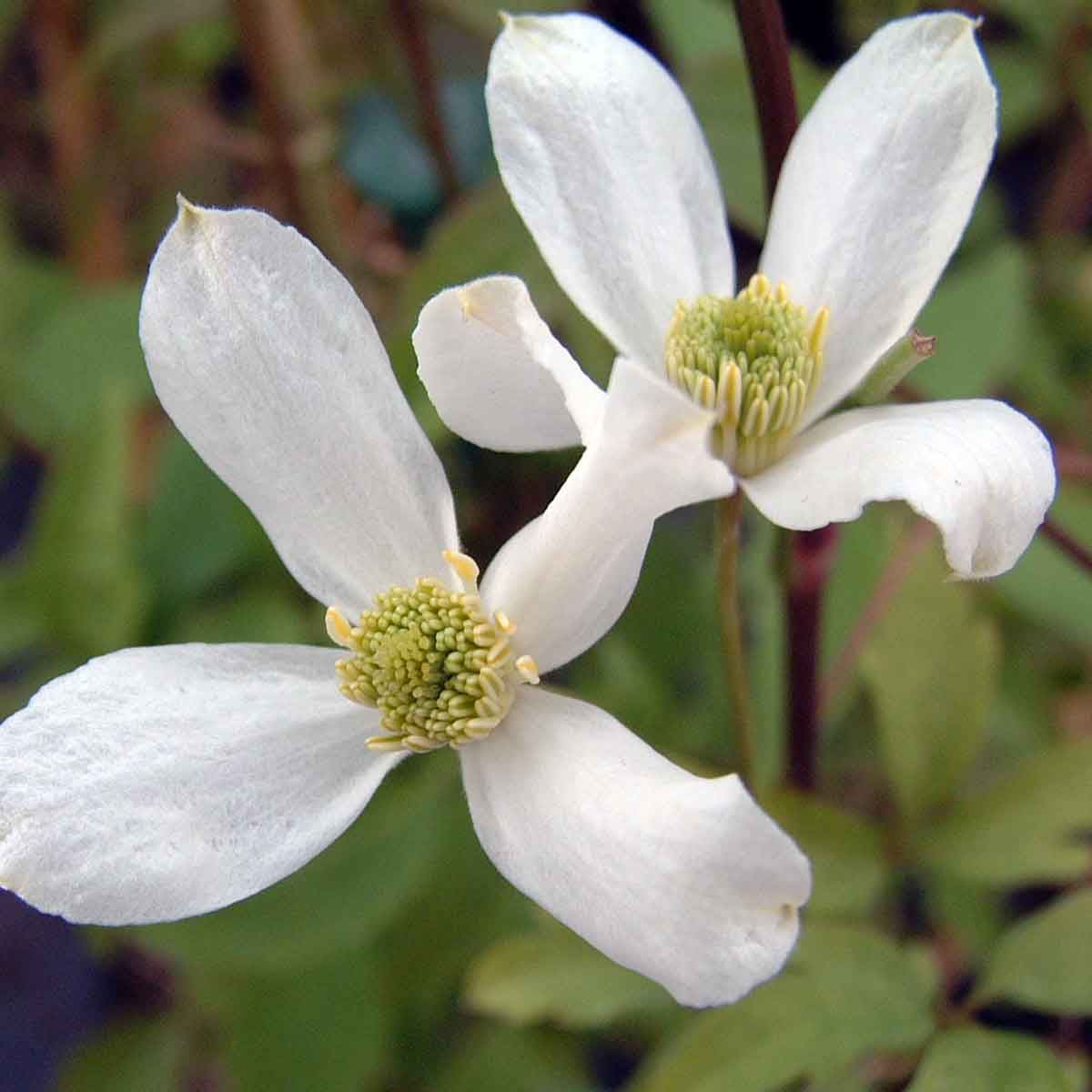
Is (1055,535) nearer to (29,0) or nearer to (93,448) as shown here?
(93,448)

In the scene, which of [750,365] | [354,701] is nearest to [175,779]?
[354,701]

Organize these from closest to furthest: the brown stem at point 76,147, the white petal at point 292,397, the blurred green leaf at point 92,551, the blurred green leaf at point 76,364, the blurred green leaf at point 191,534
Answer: the white petal at point 292,397 → the blurred green leaf at point 92,551 → the blurred green leaf at point 191,534 → the blurred green leaf at point 76,364 → the brown stem at point 76,147

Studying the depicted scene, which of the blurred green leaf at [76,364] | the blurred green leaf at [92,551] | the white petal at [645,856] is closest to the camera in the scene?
the white petal at [645,856]

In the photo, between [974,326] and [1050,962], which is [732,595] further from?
[974,326]

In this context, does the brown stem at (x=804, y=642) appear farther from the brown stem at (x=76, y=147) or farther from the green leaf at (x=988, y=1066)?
the brown stem at (x=76, y=147)

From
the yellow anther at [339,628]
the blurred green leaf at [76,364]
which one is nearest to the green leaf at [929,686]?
the yellow anther at [339,628]

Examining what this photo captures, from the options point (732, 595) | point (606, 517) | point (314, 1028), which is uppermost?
point (606, 517)
